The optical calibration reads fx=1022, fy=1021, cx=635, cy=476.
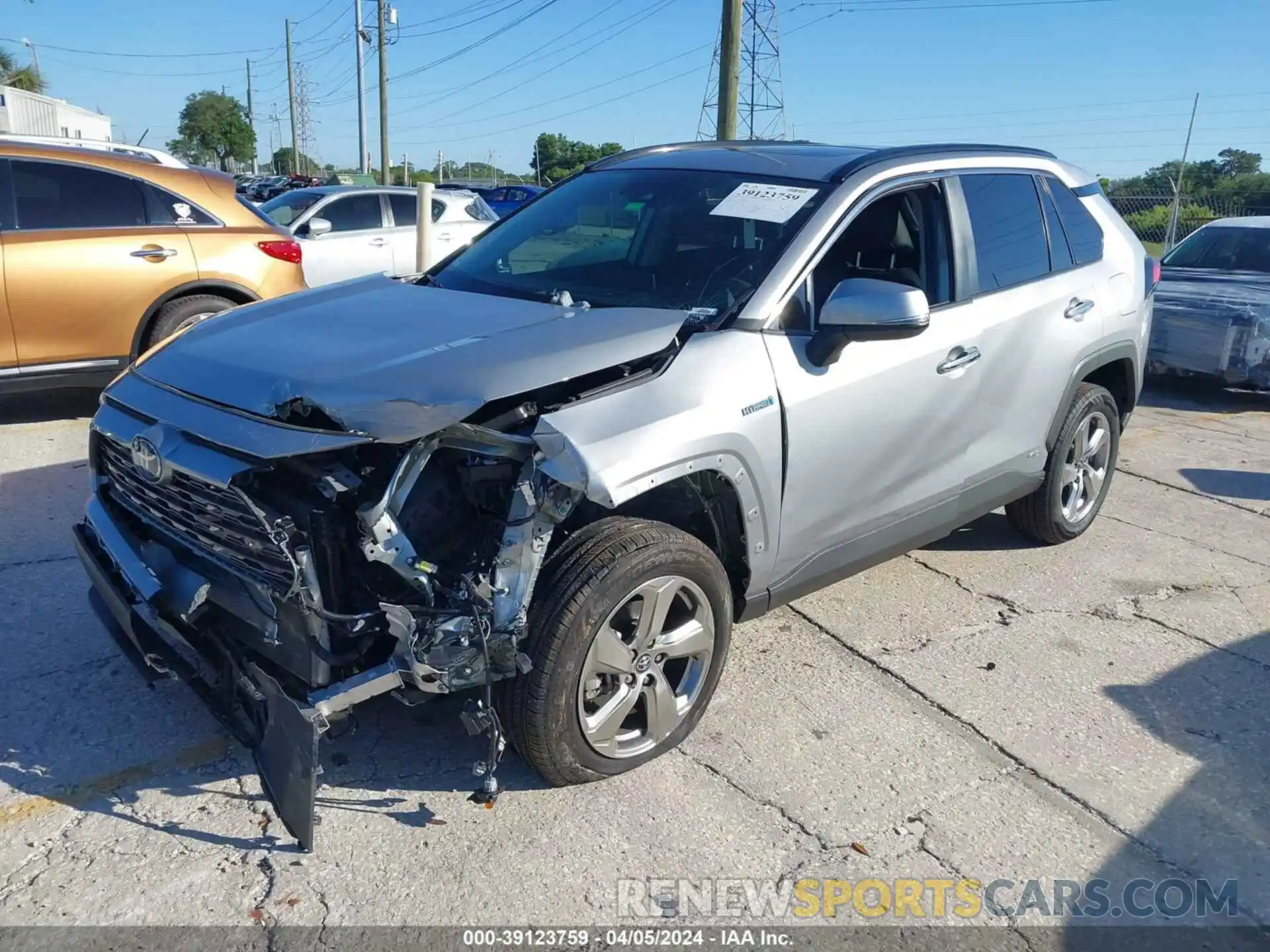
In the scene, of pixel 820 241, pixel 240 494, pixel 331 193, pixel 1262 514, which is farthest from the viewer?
pixel 331 193

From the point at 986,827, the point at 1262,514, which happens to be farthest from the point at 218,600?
the point at 1262,514

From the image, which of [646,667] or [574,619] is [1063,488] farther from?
[574,619]

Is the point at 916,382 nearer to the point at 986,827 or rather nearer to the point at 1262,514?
the point at 986,827

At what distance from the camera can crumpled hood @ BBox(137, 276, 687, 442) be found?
2715 millimetres

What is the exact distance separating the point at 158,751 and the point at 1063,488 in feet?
13.8

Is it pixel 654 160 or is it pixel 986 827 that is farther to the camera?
pixel 654 160

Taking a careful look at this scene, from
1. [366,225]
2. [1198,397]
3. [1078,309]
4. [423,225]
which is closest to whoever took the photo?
[1078,309]

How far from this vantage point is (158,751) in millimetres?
3260

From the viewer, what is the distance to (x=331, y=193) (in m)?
11.2

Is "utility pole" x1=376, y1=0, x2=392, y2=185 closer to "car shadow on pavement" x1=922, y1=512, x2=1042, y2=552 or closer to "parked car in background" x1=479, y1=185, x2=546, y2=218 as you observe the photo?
"parked car in background" x1=479, y1=185, x2=546, y2=218

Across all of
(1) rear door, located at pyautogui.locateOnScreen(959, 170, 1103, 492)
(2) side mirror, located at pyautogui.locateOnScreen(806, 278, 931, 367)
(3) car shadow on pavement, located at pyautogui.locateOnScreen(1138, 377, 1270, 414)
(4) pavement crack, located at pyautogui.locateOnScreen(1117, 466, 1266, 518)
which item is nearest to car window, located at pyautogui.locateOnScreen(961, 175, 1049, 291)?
(1) rear door, located at pyautogui.locateOnScreen(959, 170, 1103, 492)

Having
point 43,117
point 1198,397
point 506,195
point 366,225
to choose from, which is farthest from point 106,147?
point 43,117

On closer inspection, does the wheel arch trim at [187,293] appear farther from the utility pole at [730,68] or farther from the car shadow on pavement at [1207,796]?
the utility pole at [730,68]

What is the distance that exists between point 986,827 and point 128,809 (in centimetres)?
256
